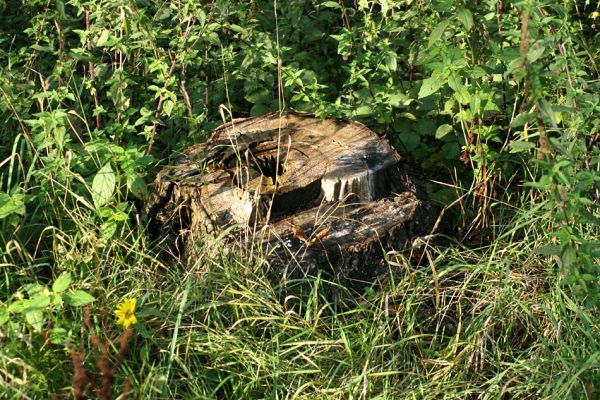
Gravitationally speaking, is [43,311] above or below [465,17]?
below

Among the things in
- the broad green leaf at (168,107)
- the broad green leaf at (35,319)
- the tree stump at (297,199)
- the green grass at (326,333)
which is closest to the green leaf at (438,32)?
the tree stump at (297,199)

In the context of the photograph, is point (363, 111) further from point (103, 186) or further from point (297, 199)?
point (103, 186)

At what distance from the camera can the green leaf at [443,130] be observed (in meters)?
4.28

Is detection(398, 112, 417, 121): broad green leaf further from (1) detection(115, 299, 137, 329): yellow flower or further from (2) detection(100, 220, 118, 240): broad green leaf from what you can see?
(1) detection(115, 299, 137, 329): yellow flower

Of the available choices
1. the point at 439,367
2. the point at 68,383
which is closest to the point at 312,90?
the point at 439,367

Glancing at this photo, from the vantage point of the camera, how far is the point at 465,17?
12.2 ft

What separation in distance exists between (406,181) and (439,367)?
96cm

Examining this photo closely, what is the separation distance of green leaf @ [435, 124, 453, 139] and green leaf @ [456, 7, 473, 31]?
25.9 inches

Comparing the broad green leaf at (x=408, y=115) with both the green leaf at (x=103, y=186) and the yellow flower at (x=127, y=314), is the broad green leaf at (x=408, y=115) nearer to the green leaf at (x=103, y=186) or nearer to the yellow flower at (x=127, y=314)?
the green leaf at (x=103, y=186)

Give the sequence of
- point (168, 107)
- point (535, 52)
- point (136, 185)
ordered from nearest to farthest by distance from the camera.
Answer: point (535, 52), point (136, 185), point (168, 107)

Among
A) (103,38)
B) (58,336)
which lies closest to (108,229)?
(58,336)

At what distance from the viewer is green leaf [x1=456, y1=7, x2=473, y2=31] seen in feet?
12.1

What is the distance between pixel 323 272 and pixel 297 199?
0.36m

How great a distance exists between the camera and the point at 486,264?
11.6 feet
